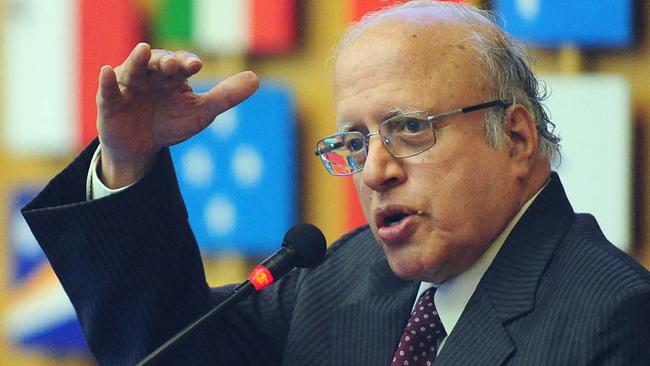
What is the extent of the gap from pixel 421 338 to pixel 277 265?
339mm

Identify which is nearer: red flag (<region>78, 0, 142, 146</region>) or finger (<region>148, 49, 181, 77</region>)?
finger (<region>148, 49, 181, 77</region>)

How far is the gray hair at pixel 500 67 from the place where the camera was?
6.44 ft

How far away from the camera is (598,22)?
342cm

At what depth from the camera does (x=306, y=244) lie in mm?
1841

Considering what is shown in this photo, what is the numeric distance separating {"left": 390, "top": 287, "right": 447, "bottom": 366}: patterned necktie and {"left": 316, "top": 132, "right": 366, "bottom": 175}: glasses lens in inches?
11.9

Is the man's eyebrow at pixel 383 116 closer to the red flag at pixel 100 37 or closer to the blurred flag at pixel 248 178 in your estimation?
the blurred flag at pixel 248 178

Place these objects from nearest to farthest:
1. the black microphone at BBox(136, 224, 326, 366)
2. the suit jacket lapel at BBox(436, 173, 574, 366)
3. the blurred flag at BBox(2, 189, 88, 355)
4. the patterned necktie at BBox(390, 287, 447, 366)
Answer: the black microphone at BBox(136, 224, 326, 366)
the suit jacket lapel at BBox(436, 173, 574, 366)
the patterned necktie at BBox(390, 287, 447, 366)
the blurred flag at BBox(2, 189, 88, 355)

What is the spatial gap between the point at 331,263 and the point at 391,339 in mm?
298

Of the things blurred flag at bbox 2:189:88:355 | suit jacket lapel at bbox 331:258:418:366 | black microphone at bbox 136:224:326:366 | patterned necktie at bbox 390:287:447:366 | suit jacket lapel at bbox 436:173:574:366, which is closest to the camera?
black microphone at bbox 136:224:326:366

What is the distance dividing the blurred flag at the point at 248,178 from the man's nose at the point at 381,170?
4.79ft

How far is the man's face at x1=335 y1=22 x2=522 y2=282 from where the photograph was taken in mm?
1900

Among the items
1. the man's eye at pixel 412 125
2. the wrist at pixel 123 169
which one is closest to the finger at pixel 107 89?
the wrist at pixel 123 169

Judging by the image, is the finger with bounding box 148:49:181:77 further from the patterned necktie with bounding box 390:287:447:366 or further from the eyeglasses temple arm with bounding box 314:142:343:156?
the patterned necktie with bounding box 390:287:447:366

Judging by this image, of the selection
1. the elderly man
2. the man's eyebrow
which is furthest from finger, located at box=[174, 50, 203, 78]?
the man's eyebrow
